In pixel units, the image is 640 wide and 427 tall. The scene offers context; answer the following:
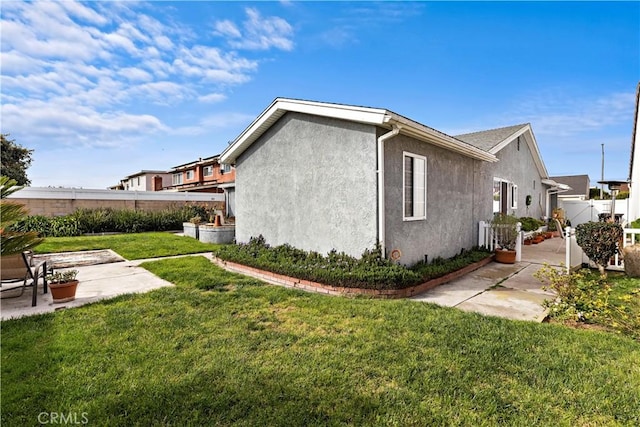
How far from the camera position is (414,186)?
8.43 m

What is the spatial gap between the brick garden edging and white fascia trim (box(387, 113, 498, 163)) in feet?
12.0

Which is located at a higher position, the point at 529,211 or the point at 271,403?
the point at 529,211

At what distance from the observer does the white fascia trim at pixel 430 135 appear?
705 cm

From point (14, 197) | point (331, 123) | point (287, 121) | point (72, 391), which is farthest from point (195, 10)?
point (14, 197)

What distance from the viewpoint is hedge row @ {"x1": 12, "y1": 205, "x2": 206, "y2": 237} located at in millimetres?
16688

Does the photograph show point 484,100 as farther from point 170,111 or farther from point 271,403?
point 271,403

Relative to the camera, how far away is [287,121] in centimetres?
944

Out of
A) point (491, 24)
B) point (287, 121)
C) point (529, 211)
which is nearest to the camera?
point (287, 121)

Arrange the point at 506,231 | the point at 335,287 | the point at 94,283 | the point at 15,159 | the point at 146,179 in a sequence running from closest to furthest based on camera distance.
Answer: the point at 335,287, the point at 94,283, the point at 506,231, the point at 15,159, the point at 146,179

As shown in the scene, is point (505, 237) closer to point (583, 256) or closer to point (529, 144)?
point (583, 256)

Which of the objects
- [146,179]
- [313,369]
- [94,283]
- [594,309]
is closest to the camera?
[313,369]

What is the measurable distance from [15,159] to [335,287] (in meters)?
39.5

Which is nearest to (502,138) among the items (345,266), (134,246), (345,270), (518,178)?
(518,178)

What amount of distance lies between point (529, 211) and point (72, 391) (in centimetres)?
2165
